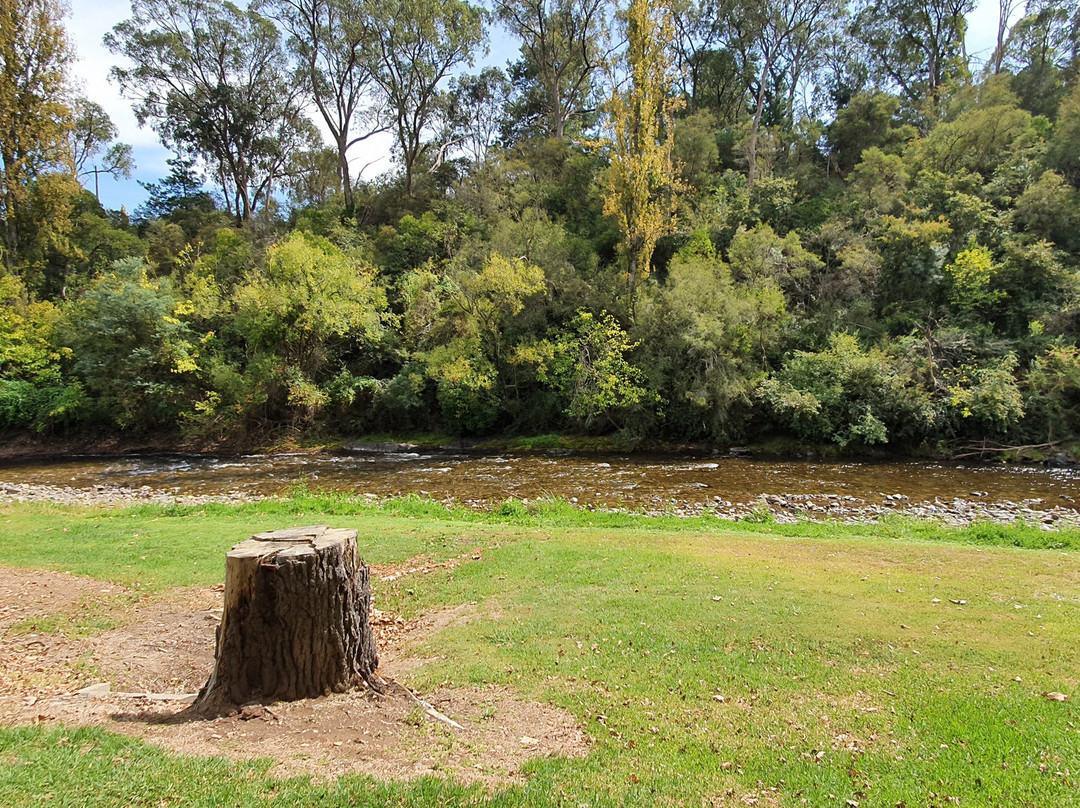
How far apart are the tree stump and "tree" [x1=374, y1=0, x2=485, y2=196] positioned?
45750 mm

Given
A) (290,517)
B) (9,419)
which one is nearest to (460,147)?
(9,419)

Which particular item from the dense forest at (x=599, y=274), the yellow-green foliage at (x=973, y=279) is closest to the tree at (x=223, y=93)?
the dense forest at (x=599, y=274)

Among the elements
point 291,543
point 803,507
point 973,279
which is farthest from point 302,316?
point 973,279

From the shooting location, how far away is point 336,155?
55406 mm

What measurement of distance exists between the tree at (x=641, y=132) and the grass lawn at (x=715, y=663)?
20326 millimetres

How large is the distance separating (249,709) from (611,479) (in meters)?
15.5

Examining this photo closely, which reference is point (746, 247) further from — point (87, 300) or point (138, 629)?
point (87, 300)

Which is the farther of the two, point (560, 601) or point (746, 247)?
point (746, 247)

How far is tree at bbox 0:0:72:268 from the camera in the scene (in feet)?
96.7

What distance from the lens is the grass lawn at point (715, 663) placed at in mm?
3436

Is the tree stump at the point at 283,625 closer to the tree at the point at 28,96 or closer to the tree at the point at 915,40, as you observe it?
the tree at the point at 28,96

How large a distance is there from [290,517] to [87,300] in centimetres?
2587

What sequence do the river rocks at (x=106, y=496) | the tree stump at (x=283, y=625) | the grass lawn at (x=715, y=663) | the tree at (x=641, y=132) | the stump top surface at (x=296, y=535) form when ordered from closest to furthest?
the grass lawn at (x=715, y=663)
the tree stump at (x=283, y=625)
the stump top surface at (x=296, y=535)
the river rocks at (x=106, y=496)
the tree at (x=641, y=132)

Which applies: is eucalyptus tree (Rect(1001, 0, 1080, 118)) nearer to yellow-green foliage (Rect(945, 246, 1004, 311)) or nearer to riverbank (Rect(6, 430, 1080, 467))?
yellow-green foliage (Rect(945, 246, 1004, 311))
